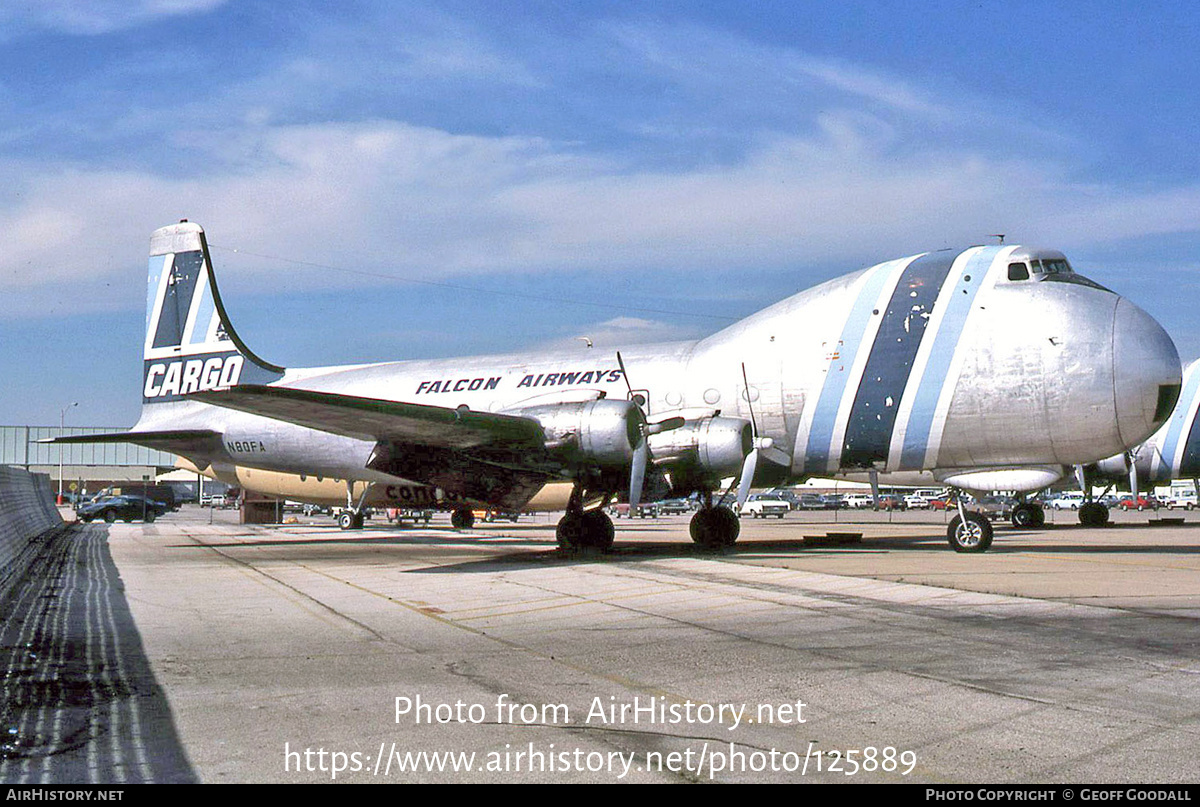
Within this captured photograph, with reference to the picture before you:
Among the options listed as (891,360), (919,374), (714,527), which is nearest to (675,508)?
(714,527)

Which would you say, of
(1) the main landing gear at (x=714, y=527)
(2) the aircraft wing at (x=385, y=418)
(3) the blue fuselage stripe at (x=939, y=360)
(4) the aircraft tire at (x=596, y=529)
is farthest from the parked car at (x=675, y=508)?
(2) the aircraft wing at (x=385, y=418)

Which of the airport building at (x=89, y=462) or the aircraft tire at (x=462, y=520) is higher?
the airport building at (x=89, y=462)

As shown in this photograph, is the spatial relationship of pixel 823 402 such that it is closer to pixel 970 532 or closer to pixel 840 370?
pixel 840 370

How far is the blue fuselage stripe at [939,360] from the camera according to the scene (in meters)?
21.5

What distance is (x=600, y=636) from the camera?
11.2 meters

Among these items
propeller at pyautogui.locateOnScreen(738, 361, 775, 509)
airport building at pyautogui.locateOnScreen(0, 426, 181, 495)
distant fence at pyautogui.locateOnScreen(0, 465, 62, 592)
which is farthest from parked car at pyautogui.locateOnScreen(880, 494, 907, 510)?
airport building at pyautogui.locateOnScreen(0, 426, 181, 495)

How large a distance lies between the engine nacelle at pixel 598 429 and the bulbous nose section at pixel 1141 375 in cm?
909

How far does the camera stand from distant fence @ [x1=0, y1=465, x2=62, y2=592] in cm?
2188

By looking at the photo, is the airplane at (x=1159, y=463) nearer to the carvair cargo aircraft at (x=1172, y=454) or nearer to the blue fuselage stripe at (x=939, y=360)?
the carvair cargo aircraft at (x=1172, y=454)

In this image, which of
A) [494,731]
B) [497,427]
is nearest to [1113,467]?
[497,427]

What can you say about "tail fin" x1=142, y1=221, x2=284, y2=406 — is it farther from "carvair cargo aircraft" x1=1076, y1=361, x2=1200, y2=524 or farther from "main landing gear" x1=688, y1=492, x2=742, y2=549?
"carvair cargo aircraft" x1=1076, y1=361, x2=1200, y2=524

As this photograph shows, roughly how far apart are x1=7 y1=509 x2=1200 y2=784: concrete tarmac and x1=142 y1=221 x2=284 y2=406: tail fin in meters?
15.9
